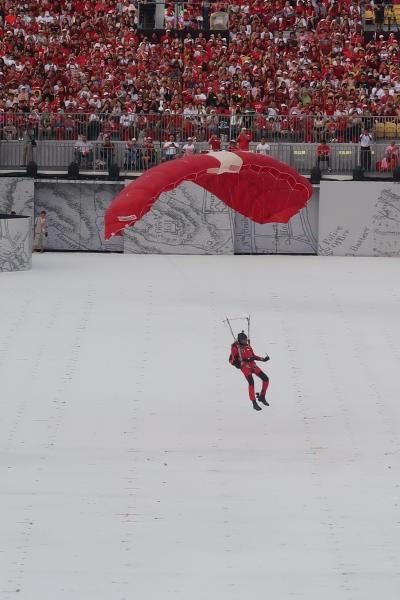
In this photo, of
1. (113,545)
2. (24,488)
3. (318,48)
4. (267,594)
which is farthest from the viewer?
(318,48)

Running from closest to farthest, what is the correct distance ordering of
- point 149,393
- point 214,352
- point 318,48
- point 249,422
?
point 249,422
point 149,393
point 214,352
point 318,48

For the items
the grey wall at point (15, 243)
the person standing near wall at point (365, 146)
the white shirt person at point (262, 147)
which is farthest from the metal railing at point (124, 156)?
the grey wall at point (15, 243)

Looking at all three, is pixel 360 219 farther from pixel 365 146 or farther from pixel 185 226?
pixel 185 226

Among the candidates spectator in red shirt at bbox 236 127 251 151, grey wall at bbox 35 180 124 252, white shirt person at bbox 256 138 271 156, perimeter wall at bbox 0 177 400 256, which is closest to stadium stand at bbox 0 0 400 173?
spectator in red shirt at bbox 236 127 251 151

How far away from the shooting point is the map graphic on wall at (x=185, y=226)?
135 ft

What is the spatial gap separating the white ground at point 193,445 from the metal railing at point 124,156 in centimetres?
669

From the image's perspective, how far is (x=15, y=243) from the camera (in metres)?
37.0

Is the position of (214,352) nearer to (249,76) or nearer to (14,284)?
(14,284)

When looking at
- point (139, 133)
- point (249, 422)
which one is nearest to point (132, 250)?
point (139, 133)

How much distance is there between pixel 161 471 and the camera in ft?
62.0

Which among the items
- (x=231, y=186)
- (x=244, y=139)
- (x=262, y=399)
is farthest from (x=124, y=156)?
(x=262, y=399)

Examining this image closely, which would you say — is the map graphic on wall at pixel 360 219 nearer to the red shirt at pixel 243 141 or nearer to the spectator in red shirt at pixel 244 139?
the spectator in red shirt at pixel 244 139

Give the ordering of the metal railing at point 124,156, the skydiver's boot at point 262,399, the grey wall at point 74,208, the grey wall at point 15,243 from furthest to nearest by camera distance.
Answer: the grey wall at point 74,208 → the metal railing at point 124,156 → the grey wall at point 15,243 → the skydiver's boot at point 262,399

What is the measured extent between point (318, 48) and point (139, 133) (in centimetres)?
672
